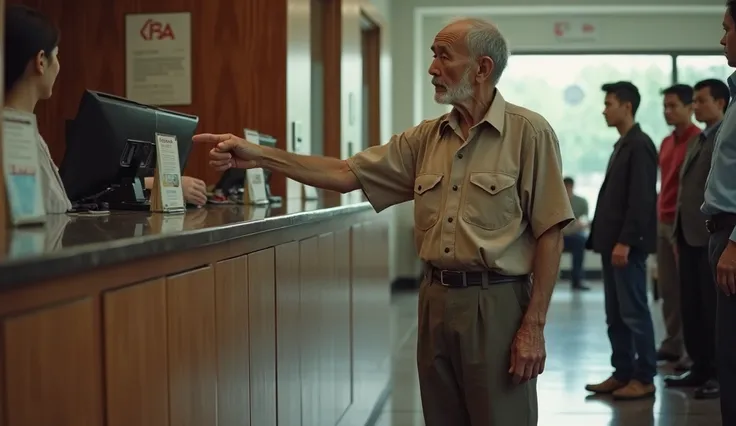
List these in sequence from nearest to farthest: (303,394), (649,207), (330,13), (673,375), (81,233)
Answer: (81,233) < (303,394) < (649,207) < (673,375) < (330,13)

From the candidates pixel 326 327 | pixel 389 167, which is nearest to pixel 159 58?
pixel 326 327

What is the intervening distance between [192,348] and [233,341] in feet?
0.93

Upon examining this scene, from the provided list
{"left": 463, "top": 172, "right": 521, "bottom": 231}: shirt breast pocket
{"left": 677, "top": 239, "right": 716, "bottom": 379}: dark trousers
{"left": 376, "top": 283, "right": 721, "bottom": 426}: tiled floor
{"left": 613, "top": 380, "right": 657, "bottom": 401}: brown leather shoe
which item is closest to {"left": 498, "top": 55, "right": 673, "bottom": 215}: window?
{"left": 376, "top": 283, "right": 721, "bottom": 426}: tiled floor

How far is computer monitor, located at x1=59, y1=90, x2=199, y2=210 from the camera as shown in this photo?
2877 mm

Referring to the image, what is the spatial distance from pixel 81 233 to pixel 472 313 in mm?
985

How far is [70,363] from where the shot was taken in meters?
1.56

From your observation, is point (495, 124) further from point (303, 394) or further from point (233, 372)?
point (303, 394)

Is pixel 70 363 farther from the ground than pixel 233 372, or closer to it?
farther from the ground

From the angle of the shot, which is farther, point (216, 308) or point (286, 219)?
point (286, 219)

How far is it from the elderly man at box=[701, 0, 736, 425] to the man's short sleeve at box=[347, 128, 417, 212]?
995mm

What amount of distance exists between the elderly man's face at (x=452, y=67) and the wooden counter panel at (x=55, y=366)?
43.6 inches

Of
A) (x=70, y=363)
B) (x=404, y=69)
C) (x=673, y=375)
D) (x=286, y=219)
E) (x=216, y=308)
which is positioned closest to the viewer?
(x=70, y=363)

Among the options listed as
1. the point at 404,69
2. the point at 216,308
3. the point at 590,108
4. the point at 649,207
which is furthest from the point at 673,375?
the point at 590,108

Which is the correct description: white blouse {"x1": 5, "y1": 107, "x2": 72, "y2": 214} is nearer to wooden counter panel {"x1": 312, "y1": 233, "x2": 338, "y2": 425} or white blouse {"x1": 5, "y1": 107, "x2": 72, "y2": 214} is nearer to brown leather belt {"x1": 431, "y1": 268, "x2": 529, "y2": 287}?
wooden counter panel {"x1": 312, "y1": 233, "x2": 338, "y2": 425}
